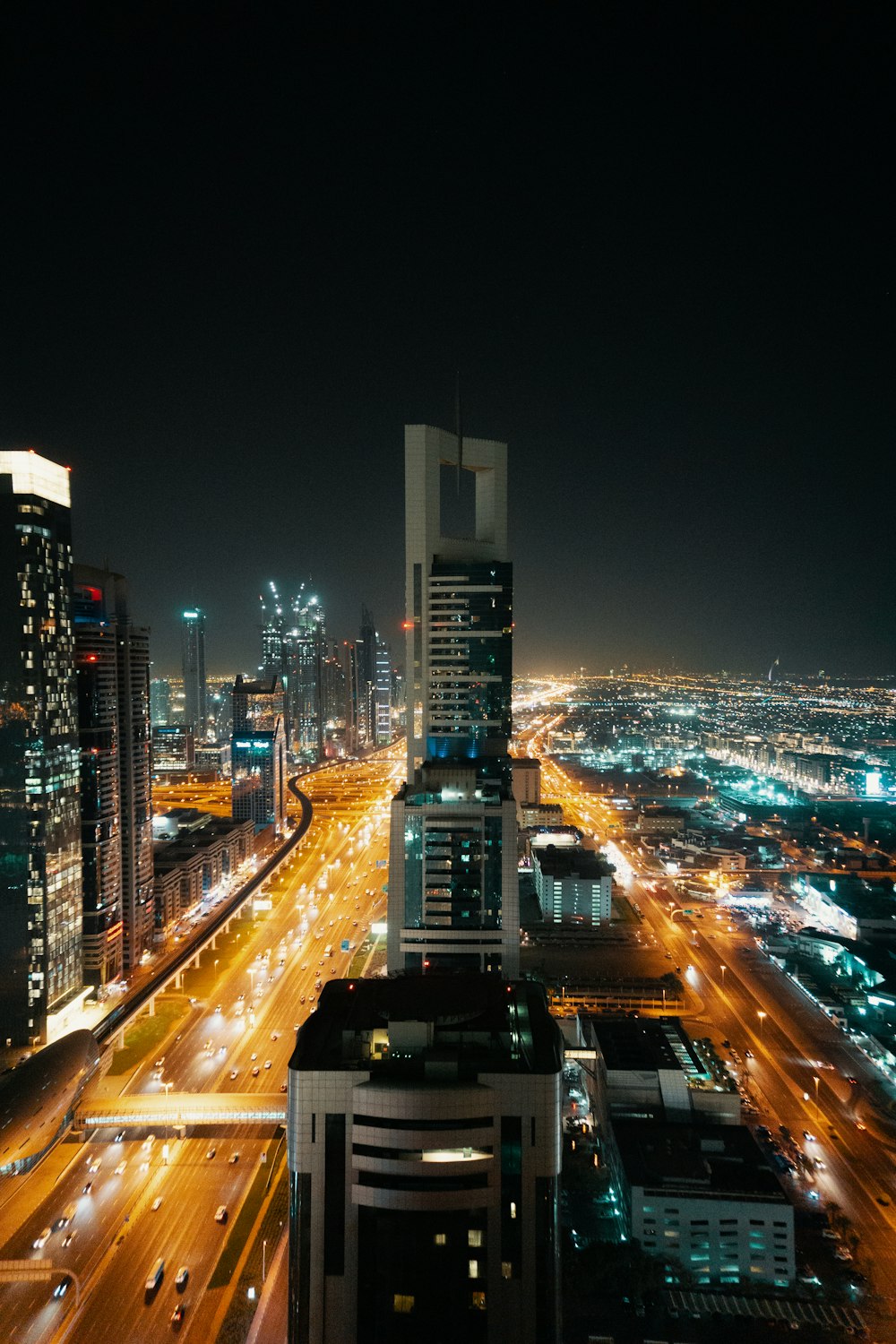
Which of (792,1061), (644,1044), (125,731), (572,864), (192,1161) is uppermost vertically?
(125,731)

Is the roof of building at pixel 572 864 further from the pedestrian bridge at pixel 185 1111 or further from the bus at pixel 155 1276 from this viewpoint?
the bus at pixel 155 1276

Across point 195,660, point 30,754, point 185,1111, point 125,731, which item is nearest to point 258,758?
point 125,731

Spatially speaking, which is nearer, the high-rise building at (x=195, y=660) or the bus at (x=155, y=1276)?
the bus at (x=155, y=1276)

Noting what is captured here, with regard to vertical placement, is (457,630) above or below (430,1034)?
above

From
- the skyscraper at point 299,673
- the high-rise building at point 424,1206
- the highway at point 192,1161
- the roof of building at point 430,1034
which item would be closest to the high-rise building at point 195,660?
the skyscraper at point 299,673

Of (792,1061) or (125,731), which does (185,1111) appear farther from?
(792,1061)

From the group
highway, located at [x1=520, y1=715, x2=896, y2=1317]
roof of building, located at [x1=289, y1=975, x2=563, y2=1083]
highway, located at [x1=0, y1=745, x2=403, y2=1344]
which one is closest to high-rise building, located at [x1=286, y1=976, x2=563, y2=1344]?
roof of building, located at [x1=289, y1=975, x2=563, y2=1083]
